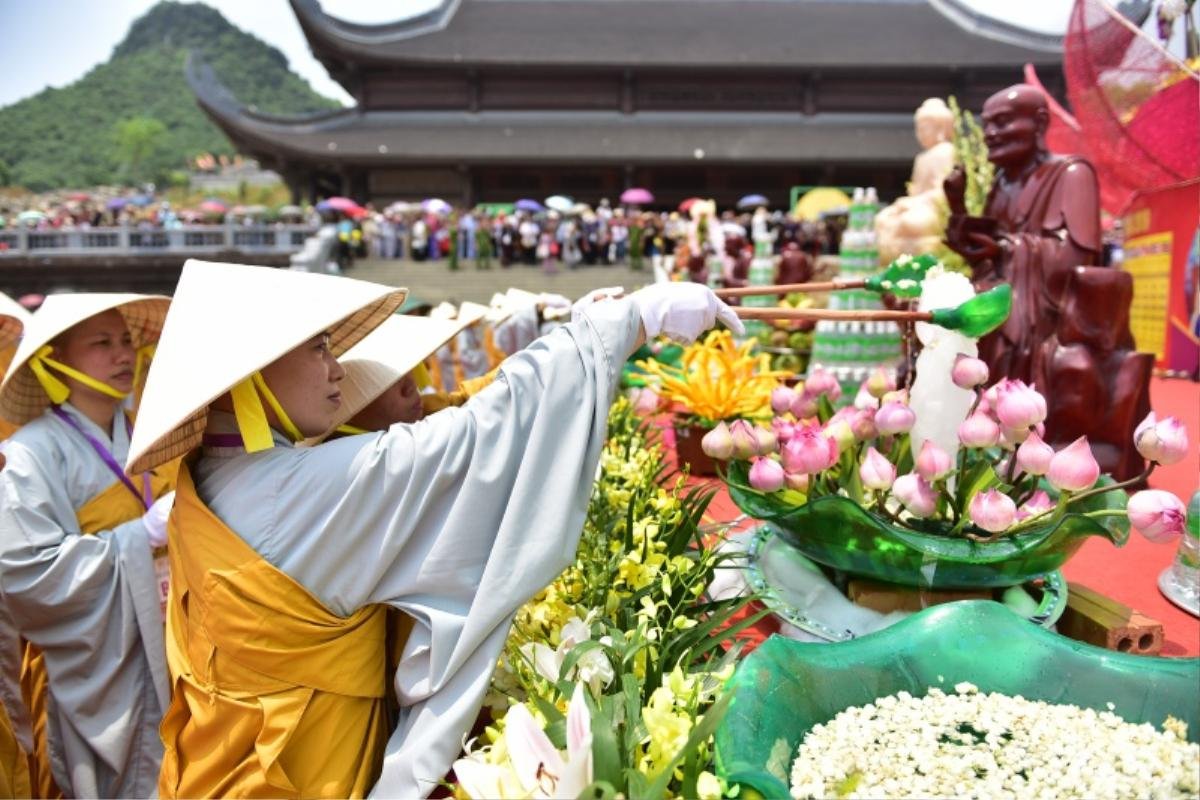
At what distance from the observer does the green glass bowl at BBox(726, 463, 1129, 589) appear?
158 cm

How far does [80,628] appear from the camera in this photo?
6.88ft

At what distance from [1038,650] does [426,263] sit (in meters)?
18.2

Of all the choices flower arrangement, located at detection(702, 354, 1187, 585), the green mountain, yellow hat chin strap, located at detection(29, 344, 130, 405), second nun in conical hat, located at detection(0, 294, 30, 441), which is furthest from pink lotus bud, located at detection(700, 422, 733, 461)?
the green mountain

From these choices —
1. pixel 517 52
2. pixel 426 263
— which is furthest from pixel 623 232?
pixel 517 52


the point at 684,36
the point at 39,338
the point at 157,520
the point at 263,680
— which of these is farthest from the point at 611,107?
the point at 263,680

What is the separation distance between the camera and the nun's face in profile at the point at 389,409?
1940mm

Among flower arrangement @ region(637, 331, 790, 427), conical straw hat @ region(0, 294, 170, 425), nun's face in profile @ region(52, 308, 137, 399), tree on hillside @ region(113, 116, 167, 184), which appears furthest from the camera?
tree on hillside @ region(113, 116, 167, 184)

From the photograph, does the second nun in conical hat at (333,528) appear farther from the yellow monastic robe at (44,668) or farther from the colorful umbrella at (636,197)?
the colorful umbrella at (636,197)

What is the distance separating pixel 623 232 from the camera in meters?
18.3

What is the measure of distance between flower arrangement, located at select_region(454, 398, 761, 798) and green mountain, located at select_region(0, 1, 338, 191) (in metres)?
47.3

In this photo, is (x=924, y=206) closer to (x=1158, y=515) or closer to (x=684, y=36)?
(x=1158, y=515)

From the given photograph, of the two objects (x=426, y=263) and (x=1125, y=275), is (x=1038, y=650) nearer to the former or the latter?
(x=1125, y=275)

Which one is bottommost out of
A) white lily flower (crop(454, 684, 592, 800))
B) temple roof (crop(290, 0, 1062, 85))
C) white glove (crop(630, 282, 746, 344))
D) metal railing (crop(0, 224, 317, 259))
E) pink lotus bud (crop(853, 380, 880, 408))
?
metal railing (crop(0, 224, 317, 259))

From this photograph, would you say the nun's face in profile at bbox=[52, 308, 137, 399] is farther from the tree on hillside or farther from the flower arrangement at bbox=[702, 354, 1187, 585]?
the tree on hillside
